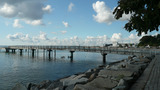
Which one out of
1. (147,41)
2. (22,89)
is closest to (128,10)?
(22,89)

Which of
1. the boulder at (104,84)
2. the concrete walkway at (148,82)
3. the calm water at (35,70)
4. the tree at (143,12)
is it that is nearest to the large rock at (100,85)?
the boulder at (104,84)

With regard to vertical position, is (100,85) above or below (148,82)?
below

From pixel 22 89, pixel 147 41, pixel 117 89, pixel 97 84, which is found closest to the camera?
pixel 117 89

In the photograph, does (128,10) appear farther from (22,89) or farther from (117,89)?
(22,89)

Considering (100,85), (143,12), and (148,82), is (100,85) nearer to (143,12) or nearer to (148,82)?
(148,82)

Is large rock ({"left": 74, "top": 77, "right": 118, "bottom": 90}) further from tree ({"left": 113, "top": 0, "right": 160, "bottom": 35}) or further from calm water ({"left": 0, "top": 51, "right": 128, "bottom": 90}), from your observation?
calm water ({"left": 0, "top": 51, "right": 128, "bottom": 90})

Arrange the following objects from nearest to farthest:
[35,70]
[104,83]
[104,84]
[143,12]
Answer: [104,84]
[104,83]
[143,12]
[35,70]

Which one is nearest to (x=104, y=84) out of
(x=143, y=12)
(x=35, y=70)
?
(x=143, y=12)

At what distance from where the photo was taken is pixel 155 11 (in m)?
6.66

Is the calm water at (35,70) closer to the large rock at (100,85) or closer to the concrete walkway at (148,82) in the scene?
the large rock at (100,85)

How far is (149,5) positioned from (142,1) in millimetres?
440

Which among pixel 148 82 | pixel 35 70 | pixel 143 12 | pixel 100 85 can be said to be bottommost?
pixel 35 70

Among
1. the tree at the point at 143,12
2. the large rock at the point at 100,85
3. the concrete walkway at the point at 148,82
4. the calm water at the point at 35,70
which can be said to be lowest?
the calm water at the point at 35,70

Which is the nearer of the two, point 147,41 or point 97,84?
point 97,84
